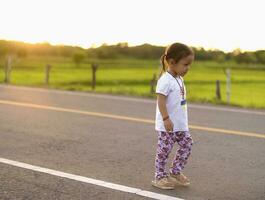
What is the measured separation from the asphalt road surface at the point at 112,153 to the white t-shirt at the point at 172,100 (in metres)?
0.62

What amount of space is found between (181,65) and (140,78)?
4163 cm

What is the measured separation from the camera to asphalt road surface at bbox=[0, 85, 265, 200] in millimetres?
5078

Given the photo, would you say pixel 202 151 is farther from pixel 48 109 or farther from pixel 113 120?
pixel 48 109

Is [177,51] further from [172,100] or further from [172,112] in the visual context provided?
[172,112]

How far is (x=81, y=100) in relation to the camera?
43.3 feet

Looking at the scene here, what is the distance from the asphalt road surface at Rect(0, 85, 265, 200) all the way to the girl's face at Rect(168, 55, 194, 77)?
1.14 meters

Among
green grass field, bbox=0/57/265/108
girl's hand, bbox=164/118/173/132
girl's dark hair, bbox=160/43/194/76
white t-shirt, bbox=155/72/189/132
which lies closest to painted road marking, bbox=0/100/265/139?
white t-shirt, bbox=155/72/189/132

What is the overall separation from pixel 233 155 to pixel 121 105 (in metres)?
5.66

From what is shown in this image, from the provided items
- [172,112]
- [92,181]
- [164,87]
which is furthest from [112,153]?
[164,87]

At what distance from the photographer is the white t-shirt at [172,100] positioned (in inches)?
201

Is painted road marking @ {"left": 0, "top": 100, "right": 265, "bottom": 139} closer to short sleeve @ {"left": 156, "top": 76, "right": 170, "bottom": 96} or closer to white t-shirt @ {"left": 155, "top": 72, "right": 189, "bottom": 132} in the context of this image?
white t-shirt @ {"left": 155, "top": 72, "right": 189, "bottom": 132}

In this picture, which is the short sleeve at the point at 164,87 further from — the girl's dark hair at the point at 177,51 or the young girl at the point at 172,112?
the girl's dark hair at the point at 177,51

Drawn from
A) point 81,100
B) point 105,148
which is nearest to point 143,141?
point 105,148

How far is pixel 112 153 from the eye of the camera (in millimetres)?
6746
